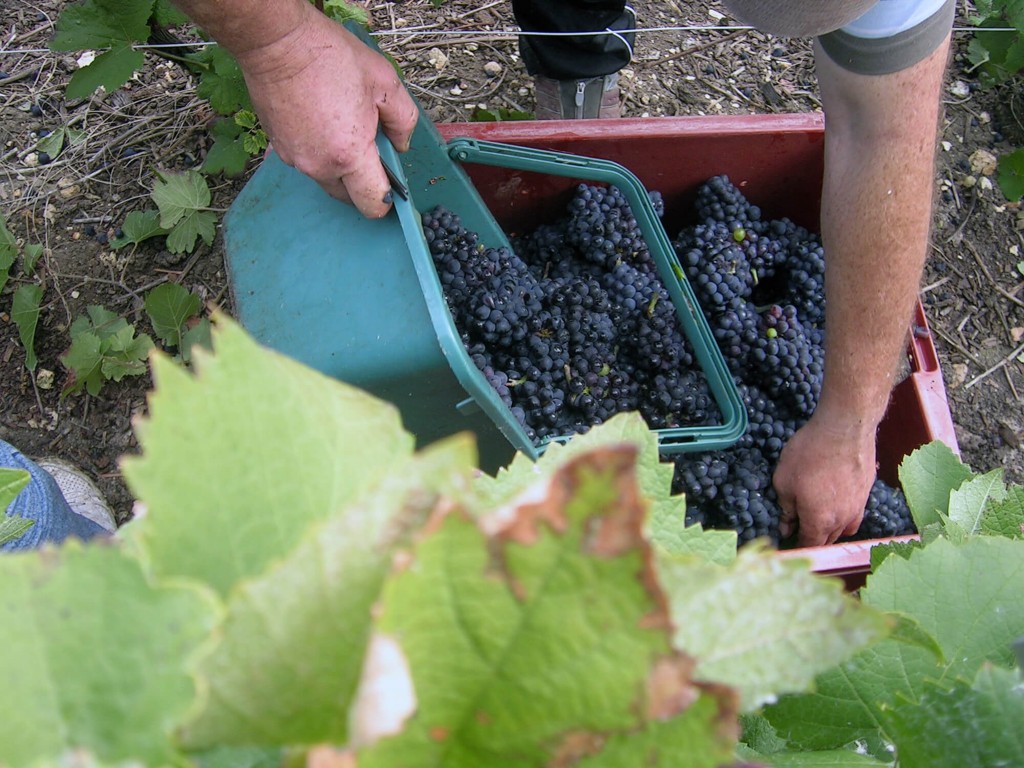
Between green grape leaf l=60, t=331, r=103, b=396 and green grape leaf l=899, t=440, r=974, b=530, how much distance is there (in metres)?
1.28

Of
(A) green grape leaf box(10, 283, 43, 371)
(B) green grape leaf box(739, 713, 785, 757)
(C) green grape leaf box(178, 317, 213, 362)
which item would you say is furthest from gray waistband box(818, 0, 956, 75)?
(A) green grape leaf box(10, 283, 43, 371)

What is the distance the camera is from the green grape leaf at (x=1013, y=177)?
5.48 ft

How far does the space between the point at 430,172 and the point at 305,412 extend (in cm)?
103

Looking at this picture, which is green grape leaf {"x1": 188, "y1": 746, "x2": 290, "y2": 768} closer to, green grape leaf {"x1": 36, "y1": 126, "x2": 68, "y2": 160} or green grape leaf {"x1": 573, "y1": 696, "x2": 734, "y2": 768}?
green grape leaf {"x1": 573, "y1": 696, "x2": 734, "y2": 768}

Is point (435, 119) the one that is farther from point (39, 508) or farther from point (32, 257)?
point (39, 508)

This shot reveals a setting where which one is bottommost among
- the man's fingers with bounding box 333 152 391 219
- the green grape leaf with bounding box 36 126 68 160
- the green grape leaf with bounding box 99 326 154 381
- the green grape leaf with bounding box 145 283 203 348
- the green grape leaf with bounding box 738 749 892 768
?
the green grape leaf with bounding box 99 326 154 381

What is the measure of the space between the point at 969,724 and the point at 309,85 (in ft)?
3.03

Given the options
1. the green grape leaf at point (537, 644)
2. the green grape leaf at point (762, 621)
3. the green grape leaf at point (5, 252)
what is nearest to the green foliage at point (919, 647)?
the green grape leaf at point (762, 621)

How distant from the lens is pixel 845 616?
270mm

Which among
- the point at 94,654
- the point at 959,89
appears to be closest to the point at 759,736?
the point at 94,654

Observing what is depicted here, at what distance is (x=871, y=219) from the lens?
997 millimetres

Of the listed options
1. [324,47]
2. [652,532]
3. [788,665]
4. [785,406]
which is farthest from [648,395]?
[788,665]

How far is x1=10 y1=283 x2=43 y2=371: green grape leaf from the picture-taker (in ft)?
4.78

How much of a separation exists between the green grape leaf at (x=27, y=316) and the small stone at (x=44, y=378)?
0.04 ft
